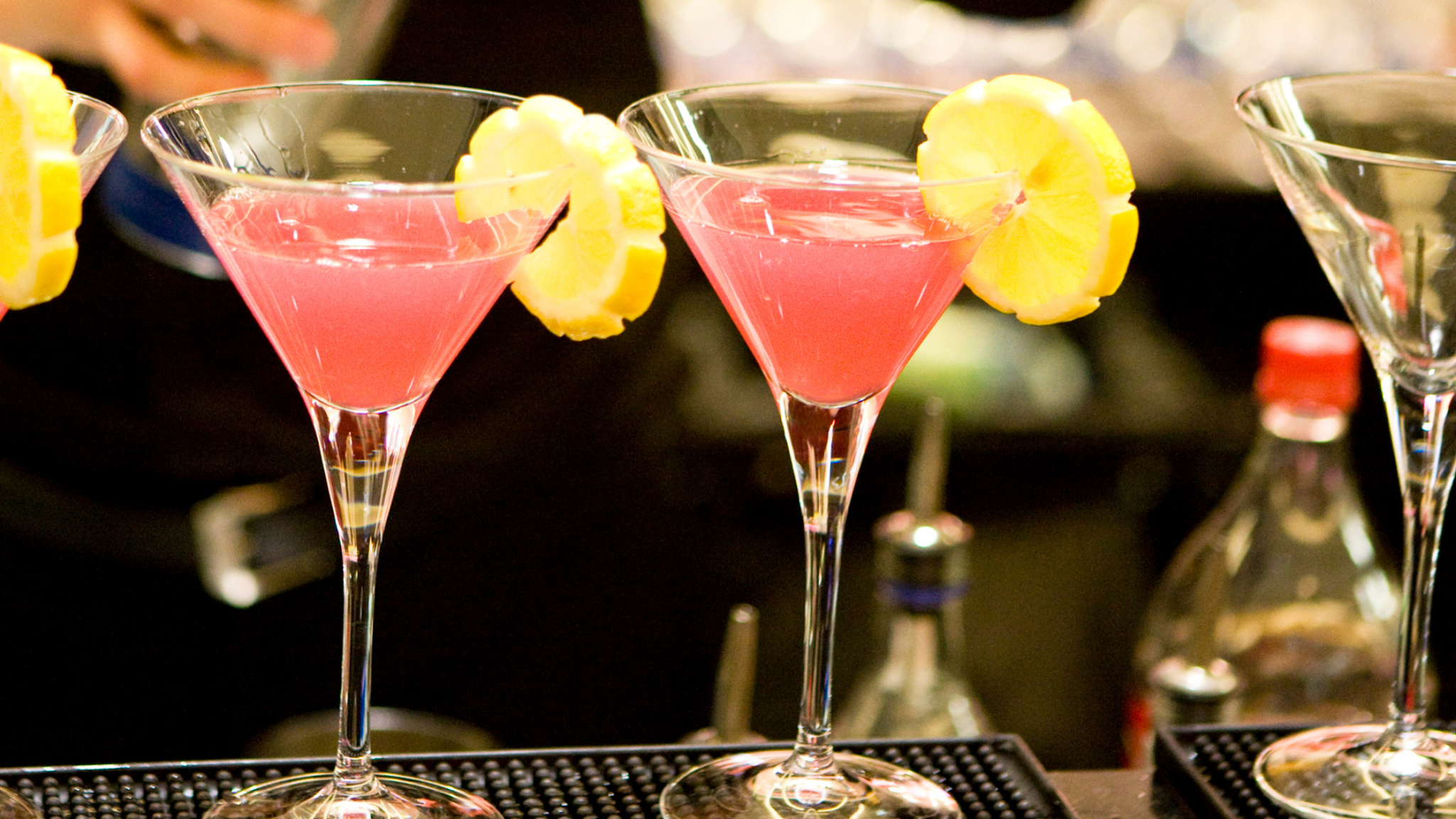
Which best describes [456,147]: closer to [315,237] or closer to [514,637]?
[315,237]

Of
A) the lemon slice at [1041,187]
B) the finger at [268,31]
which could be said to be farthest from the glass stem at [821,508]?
the finger at [268,31]

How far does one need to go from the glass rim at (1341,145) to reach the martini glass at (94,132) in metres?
0.51

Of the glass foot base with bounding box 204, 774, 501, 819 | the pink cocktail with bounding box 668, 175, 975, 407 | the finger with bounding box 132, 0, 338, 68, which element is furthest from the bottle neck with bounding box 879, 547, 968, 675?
the finger with bounding box 132, 0, 338, 68

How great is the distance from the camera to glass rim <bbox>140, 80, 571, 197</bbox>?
2.15 ft

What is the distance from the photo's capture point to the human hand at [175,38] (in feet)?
4.84

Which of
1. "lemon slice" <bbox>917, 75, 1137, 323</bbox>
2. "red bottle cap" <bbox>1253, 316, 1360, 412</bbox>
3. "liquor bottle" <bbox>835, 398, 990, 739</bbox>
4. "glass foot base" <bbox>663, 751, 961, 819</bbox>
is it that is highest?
"lemon slice" <bbox>917, 75, 1137, 323</bbox>

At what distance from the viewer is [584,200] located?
0.73 metres

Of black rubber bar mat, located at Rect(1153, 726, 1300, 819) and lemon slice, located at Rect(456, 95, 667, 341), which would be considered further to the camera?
black rubber bar mat, located at Rect(1153, 726, 1300, 819)

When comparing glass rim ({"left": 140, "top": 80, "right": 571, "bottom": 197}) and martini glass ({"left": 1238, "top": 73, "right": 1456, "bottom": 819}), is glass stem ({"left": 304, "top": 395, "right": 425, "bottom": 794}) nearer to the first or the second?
glass rim ({"left": 140, "top": 80, "right": 571, "bottom": 197})

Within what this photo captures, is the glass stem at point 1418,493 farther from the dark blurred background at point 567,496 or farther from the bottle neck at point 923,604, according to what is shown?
the dark blurred background at point 567,496

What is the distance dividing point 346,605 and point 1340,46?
6.23 ft

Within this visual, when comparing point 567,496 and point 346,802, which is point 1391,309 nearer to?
point 346,802

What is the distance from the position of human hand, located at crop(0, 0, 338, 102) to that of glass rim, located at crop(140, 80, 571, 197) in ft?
2.33

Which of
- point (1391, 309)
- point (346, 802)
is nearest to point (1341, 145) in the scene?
point (1391, 309)
